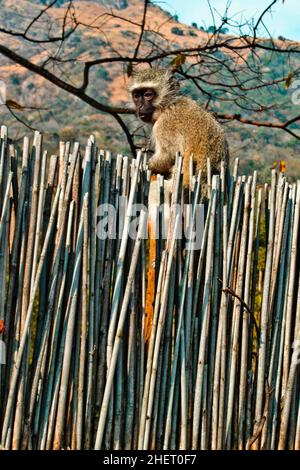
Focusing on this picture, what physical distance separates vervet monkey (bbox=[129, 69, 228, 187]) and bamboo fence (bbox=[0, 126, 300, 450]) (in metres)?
0.82

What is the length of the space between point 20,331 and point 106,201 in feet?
2.75

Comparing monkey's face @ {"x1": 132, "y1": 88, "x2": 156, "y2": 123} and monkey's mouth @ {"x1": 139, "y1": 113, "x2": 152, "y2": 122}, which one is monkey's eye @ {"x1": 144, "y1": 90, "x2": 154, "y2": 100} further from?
monkey's mouth @ {"x1": 139, "y1": 113, "x2": 152, "y2": 122}

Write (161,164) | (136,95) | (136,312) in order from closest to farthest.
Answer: (136,312), (161,164), (136,95)

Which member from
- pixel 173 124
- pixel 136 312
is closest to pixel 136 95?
pixel 173 124

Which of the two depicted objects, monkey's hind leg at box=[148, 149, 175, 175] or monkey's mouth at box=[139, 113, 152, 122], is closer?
monkey's hind leg at box=[148, 149, 175, 175]

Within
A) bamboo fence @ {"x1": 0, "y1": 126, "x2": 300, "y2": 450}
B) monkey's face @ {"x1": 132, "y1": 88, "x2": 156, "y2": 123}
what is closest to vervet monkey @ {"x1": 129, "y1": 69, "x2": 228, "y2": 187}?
monkey's face @ {"x1": 132, "y1": 88, "x2": 156, "y2": 123}

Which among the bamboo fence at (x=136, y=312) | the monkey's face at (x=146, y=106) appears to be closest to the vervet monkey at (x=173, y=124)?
the monkey's face at (x=146, y=106)

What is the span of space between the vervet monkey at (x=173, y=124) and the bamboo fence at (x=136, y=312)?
2.70ft

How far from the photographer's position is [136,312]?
13.6 ft

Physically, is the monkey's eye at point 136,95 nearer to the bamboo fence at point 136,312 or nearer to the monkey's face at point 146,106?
the monkey's face at point 146,106

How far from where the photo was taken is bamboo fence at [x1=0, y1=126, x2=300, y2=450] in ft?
13.0

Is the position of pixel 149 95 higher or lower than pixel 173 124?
higher

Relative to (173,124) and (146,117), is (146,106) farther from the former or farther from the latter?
(173,124)

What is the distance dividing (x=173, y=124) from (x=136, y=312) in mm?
1932
